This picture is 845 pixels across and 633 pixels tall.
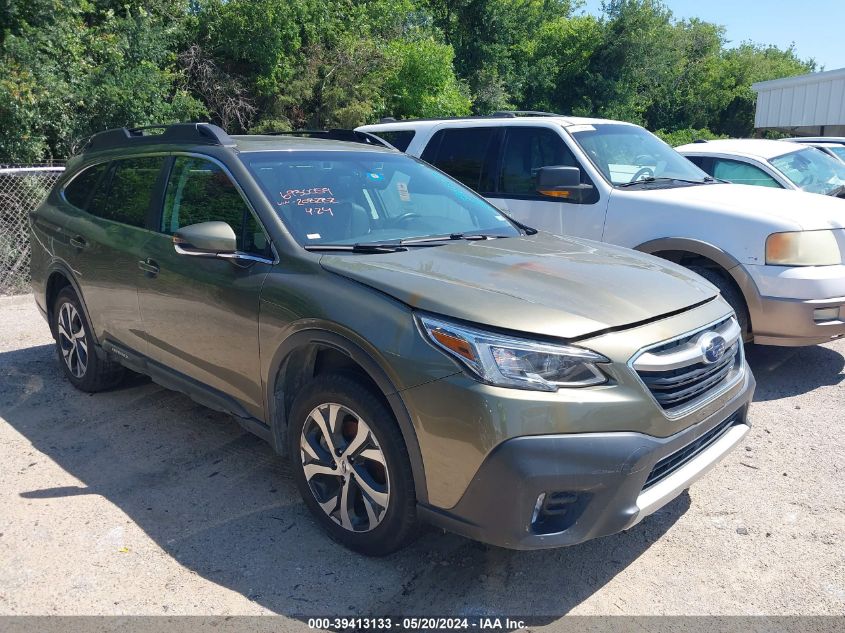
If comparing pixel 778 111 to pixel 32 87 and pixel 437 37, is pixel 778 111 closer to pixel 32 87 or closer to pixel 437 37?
pixel 437 37

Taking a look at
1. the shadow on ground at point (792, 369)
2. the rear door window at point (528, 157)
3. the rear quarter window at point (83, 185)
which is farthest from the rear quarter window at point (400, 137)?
the shadow on ground at point (792, 369)

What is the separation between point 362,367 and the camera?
3.02 meters

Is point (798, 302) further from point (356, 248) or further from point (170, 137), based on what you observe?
point (170, 137)

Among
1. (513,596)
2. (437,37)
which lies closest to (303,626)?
(513,596)

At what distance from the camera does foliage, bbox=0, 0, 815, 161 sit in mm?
12047

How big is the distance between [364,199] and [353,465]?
1.53m

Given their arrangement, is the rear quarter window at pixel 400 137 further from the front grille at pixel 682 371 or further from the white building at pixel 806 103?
the white building at pixel 806 103

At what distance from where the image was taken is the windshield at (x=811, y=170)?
8.80m

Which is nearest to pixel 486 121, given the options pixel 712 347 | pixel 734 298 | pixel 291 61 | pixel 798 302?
pixel 734 298

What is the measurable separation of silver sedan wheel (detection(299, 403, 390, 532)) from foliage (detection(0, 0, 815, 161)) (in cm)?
961

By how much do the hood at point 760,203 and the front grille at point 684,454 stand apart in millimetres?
2366

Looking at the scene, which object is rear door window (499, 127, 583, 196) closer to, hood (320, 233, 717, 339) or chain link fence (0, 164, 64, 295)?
A: hood (320, 233, 717, 339)

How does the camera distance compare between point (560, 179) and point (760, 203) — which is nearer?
point (760, 203)

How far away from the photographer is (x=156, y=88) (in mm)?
13188
